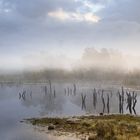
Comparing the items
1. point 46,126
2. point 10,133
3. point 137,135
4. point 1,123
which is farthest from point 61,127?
point 137,135

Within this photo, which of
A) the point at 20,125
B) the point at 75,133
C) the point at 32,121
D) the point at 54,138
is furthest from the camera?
the point at 32,121

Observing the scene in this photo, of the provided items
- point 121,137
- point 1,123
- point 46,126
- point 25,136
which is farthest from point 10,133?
point 121,137

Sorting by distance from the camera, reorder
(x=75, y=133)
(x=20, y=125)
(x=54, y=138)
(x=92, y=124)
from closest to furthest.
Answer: (x=54, y=138) → (x=75, y=133) → (x=92, y=124) → (x=20, y=125)

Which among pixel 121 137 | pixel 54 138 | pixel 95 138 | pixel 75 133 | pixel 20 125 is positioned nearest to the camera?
pixel 121 137

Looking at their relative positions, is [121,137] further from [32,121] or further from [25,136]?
[32,121]

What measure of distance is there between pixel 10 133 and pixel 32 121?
1786cm

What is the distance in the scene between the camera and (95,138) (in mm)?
56469

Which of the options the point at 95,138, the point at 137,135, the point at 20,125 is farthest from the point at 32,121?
the point at 137,135

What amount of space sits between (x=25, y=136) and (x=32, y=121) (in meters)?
21.7

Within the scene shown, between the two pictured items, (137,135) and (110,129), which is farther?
(110,129)

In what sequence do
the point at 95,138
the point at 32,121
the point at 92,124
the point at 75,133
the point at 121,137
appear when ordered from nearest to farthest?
1. the point at 121,137
2. the point at 95,138
3. the point at 75,133
4. the point at 92,124
5. the point at 32,121

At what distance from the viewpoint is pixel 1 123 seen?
85938 millimetres

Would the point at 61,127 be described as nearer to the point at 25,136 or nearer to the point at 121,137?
the point at 25,136

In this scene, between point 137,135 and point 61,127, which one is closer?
point 137,135
